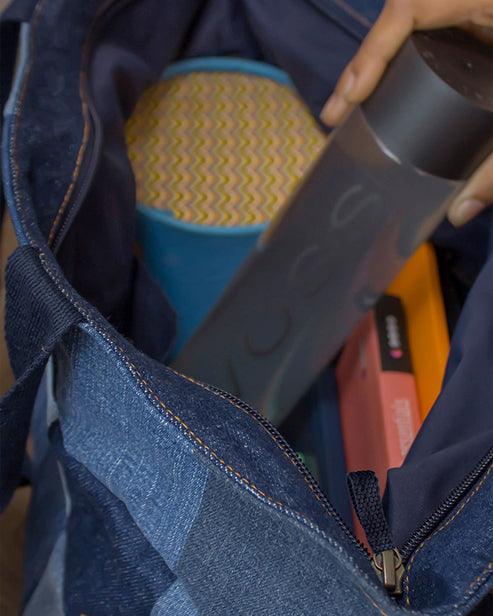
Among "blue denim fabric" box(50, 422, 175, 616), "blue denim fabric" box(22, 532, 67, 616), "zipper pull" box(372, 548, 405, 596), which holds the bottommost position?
"blue denim fabric" box(22, 532, 67, 616)

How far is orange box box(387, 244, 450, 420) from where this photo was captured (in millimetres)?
459

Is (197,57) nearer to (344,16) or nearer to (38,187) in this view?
(344,16)

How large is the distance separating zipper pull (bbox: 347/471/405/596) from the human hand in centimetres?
23

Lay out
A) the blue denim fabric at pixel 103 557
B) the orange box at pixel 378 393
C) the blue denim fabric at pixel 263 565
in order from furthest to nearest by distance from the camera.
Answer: the orange box at pixel 378 393
the blue denim fabric at pixel 103 557
the blue denim fabric at pixel 263 565

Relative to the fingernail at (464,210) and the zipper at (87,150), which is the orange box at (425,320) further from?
the zipper at (87,150)

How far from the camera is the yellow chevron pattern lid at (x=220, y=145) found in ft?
1.69

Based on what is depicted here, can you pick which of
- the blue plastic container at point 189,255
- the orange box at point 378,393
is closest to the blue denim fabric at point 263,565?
the orange box at point 378,393

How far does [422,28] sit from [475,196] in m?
0.12

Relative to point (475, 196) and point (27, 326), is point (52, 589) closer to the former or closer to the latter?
point (27, 326)

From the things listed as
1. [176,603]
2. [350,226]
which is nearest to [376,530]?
[176,603]

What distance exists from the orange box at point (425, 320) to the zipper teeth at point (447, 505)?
16 cm

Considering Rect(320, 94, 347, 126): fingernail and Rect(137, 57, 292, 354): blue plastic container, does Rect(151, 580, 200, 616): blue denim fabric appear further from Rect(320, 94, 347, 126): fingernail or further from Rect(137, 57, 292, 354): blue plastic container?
Rect(320, 94, 347, 126): fingernail

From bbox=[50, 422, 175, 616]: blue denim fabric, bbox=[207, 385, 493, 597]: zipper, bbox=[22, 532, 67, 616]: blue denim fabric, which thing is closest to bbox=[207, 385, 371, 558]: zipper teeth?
bbox=[207, 385, 493, 597]: zipper

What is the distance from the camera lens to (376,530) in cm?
28
